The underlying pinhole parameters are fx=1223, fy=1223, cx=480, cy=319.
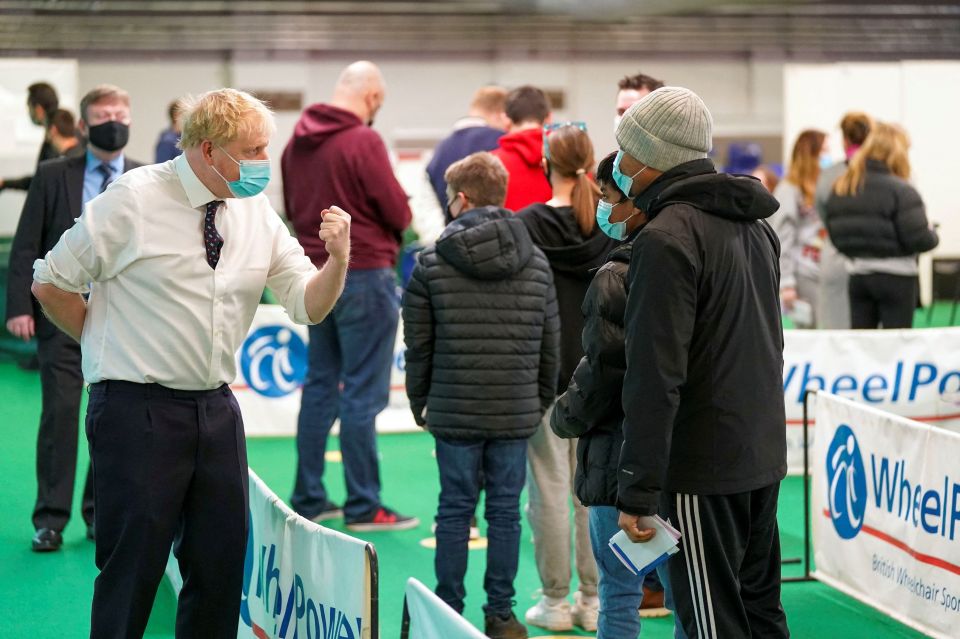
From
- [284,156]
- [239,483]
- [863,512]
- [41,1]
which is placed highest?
[41,1]

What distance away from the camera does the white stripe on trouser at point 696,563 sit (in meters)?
2.60

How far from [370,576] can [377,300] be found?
2.73 meters

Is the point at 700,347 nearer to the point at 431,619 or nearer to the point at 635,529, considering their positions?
the point at 635,529

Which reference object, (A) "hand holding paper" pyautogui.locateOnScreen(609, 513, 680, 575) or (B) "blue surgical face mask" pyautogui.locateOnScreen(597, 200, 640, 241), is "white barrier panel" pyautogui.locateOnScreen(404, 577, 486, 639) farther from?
(B) "blue surgical face mask" pyautogui.locateOnScreen(597, 200, 640, 241)

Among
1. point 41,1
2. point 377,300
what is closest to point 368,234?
point 377,300

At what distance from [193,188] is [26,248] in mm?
2184

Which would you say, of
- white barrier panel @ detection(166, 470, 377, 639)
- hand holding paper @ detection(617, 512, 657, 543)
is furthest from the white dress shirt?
hand holding paper @ detection(617, 512, 657, 543)

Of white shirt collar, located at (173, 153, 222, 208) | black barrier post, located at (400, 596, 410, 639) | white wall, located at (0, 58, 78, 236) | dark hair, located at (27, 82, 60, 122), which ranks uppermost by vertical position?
white wall, located at (0, 58, 78, 236)

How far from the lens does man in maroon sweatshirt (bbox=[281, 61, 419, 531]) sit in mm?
5113

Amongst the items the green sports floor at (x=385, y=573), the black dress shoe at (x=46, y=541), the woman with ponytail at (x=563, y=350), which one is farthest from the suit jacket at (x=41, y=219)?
the woman with ponytail at (x=563, y=350)

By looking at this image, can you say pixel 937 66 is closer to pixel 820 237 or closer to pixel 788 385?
pixel 820 237

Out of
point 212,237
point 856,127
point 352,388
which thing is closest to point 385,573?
point 352,388

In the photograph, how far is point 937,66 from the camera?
13.2 meters

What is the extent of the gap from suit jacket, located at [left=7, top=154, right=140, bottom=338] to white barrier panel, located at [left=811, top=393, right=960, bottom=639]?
2.95 m
